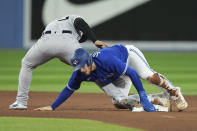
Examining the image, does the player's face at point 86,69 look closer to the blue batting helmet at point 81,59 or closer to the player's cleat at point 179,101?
the blue batting helmet at point 81,59

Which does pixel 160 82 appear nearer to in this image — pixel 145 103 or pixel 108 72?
pixel 145 103

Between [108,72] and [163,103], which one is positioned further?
[163,103]

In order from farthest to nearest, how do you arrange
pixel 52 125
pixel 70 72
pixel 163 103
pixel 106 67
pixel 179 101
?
pixel 70 72 → pixel 163 103 → pixel 179 101 → pixel 106 67 → pixel 52 125

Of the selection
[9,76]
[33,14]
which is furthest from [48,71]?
[33,14]

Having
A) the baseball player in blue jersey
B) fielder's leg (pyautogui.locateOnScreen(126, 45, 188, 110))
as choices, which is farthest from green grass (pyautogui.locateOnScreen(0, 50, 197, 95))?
the baseball player in blue jersey

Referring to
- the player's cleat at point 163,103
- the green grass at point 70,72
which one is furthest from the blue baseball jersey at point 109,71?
the green grass at point 70,72

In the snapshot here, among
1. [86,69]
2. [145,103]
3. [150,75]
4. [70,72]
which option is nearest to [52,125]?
[86,69]

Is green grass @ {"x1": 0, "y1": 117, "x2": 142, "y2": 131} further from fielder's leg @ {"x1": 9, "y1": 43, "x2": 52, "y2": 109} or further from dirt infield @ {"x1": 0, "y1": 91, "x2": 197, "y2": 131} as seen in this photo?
fielder's leg @ {"x1": 9, "y1": 43, "x2": 52, "y2": 109}
